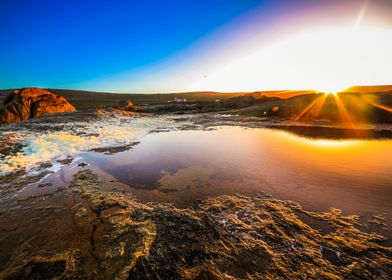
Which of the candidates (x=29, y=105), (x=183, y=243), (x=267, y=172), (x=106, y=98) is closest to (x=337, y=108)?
(x=267, y=172)

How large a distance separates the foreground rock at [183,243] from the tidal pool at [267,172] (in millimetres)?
529

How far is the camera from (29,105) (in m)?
15.1

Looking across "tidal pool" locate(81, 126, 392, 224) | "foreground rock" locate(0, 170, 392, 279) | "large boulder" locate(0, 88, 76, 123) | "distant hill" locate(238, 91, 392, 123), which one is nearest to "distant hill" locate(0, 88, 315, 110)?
"distant hill" locate(238, 91, 392, 123)

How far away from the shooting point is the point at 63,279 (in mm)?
2047

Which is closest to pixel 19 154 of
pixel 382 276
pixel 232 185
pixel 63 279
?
pixel 63 279

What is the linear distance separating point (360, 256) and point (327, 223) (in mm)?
631

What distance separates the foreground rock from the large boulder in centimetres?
1423

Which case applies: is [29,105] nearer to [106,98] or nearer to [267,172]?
[267,172]

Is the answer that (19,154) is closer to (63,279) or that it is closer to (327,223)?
(63,279)

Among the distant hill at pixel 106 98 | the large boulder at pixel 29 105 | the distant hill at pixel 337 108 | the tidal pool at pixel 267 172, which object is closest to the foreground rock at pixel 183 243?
the tidal pool at pixel 267 172

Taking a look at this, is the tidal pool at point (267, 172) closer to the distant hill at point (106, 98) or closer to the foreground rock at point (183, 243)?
the foreground rock at point (183, 243)

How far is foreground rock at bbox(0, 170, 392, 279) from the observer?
2131mm

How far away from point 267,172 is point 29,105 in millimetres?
17986

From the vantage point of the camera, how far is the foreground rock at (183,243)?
2.13 meters
